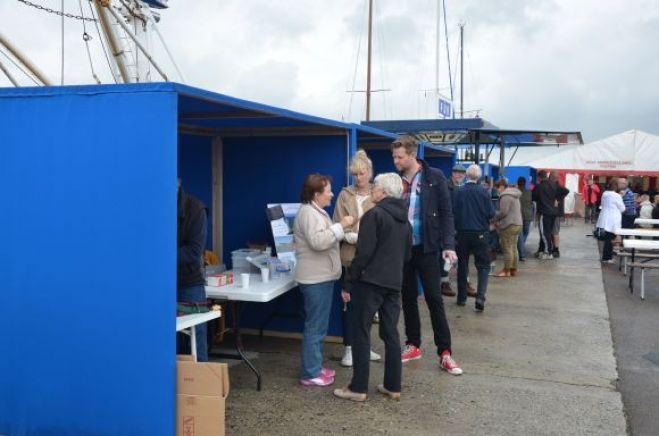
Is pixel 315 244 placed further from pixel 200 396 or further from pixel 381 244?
pixel 200 396

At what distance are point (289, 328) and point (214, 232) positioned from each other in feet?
3.88

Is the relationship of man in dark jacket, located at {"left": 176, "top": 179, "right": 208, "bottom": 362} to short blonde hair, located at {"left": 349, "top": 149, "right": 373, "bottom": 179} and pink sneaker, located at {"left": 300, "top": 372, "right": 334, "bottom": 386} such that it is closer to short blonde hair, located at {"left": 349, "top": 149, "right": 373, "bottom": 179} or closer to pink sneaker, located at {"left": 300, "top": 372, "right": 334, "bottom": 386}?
pink sneaker, located at {"left": 300, "top": 372, "right": 334, "bottom": 386}

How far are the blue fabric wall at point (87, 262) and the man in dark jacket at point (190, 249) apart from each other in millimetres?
580

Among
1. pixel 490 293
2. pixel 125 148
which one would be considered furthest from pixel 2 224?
pixel 490 293

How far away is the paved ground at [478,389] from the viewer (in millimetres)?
4297

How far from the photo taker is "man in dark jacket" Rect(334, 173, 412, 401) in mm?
4391

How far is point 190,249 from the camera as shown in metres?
4.15

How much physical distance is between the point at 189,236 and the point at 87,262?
73cm

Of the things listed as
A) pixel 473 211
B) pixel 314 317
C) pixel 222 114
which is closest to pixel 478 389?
pixel 314 317

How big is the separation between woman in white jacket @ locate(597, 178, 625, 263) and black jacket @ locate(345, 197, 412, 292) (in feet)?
32.6

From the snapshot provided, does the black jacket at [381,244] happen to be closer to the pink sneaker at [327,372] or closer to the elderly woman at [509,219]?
the pink sneaker at [327,372]

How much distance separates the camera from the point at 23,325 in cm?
369

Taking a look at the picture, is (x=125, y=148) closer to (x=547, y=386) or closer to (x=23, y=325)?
(x=23, y=325)

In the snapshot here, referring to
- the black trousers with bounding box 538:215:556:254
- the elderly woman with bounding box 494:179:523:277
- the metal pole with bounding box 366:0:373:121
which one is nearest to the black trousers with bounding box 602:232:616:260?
the black trousers with bounding box 538:215:556:254
